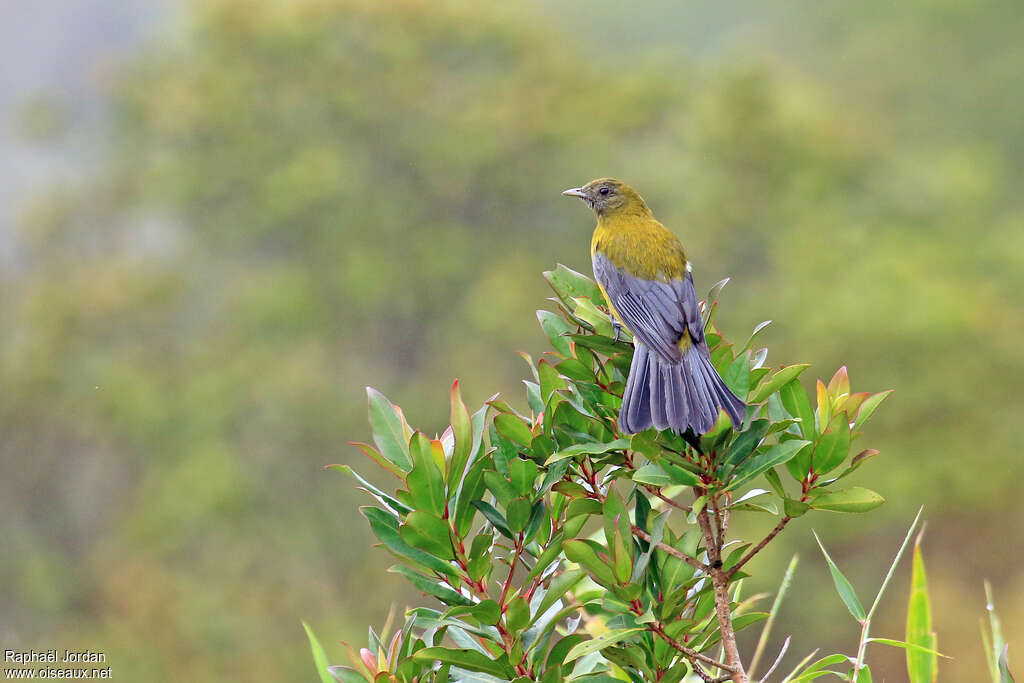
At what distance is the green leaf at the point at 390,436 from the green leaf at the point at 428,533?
0.07 m

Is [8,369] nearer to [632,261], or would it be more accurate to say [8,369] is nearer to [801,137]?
[801,137]

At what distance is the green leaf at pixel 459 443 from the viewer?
1132 mm

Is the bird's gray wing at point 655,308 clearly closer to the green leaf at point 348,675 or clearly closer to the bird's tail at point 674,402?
the bird's tail at point 674,402

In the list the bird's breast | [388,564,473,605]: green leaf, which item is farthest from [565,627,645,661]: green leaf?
the bird's breast

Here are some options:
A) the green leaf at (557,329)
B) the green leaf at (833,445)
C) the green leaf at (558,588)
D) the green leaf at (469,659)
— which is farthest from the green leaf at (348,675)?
the green leaf at (833,445)

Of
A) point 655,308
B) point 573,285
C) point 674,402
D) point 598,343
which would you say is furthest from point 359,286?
point 674,402

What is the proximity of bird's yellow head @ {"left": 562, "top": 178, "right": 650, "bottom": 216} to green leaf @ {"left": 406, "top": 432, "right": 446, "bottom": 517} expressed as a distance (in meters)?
1.77

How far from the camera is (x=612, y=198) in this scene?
9.41 feet

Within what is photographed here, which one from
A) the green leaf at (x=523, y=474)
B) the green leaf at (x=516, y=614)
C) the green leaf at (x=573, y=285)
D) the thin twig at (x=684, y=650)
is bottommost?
the thin twig at (x=684, y=650)

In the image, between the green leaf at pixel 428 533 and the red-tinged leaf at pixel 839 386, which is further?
the red-tinged leaf at pixel 839 386

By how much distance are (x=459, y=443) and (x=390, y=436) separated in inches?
3.0

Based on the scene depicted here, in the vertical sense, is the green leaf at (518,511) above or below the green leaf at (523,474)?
below

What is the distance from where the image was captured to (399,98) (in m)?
14.8

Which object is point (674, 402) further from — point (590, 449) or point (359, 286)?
point (359, 286)
